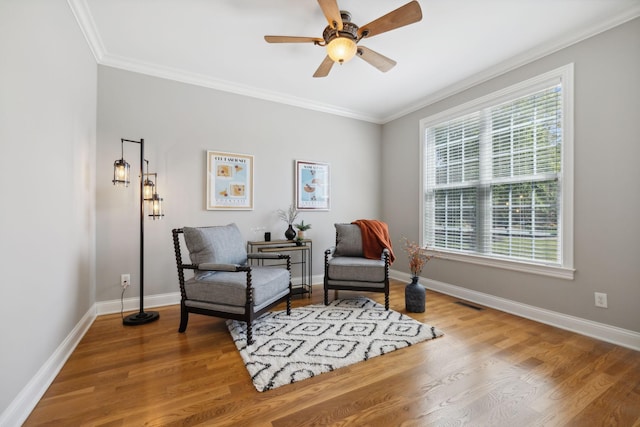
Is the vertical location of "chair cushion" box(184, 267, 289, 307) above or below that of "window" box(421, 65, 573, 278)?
below

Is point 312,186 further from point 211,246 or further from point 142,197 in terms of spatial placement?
point 142,197

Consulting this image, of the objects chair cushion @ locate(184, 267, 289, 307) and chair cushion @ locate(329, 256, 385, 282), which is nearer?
chair cushion @ locate(184, 267, 289, 307)

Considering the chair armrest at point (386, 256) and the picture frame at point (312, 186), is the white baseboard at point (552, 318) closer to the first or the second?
the chair armrest at point (386, 256)

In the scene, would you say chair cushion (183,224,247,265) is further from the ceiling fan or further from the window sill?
the window sill

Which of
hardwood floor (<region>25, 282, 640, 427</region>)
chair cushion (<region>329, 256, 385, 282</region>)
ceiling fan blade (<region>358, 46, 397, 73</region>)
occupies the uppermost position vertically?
ceiling fan blade (<region>358, 46, 397, 73</region>)

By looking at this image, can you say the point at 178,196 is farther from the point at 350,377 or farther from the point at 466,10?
the point at 466,10

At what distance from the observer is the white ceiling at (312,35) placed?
6.89 ft

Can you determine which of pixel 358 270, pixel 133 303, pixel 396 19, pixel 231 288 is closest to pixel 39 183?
pixel 231 288

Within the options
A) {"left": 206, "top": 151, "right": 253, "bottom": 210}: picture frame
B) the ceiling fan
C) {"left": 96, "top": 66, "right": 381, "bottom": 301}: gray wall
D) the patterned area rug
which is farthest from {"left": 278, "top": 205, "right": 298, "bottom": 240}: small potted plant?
the ceiling fan

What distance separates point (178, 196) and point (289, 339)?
6.70 feet

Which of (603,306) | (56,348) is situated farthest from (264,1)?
(603,306)

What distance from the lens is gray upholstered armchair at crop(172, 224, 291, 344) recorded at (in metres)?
2.17

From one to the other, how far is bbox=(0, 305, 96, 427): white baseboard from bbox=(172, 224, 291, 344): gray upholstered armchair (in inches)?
29.0

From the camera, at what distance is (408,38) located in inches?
96.8
